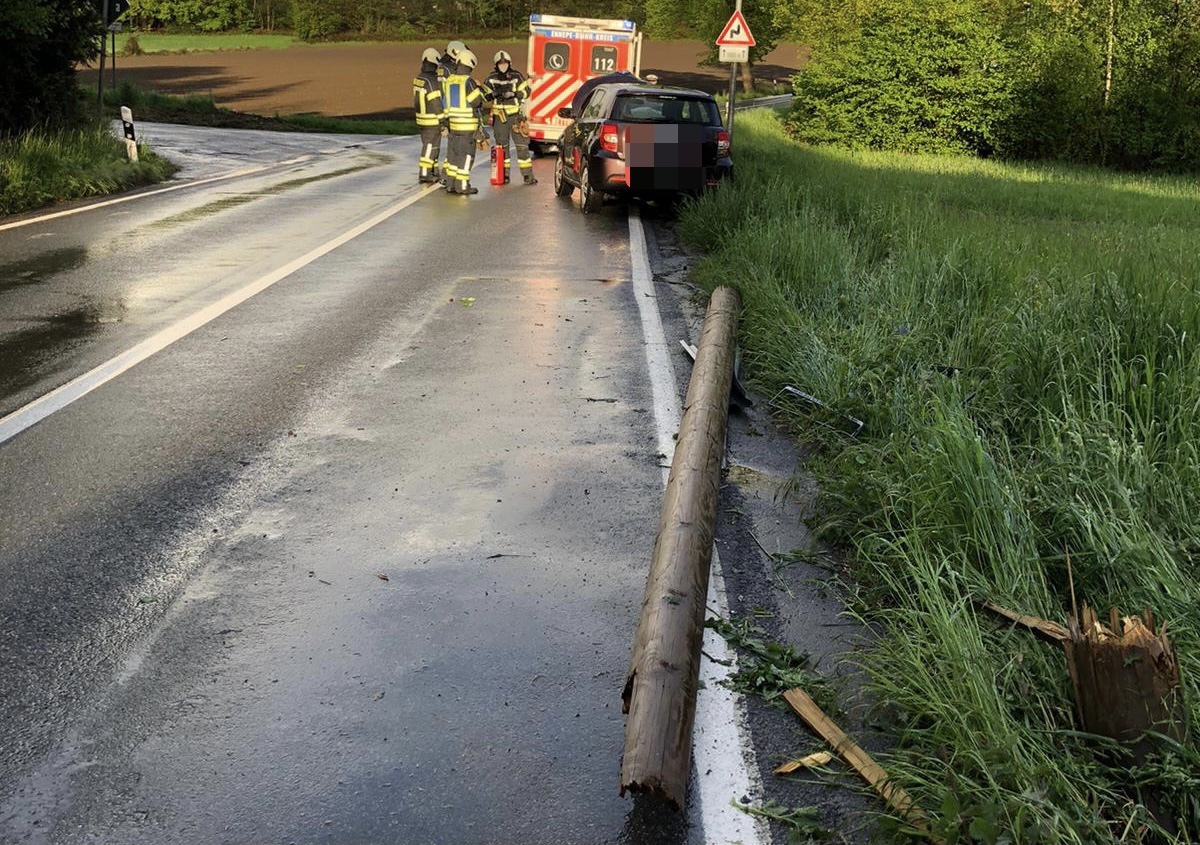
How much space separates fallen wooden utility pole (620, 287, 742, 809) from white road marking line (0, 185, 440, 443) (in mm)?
3437

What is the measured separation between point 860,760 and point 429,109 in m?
16.6

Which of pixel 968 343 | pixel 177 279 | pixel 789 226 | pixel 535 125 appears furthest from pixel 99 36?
pixel 968 343

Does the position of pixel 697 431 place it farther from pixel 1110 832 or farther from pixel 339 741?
pixel 1110 832

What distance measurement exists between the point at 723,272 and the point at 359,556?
608 cm

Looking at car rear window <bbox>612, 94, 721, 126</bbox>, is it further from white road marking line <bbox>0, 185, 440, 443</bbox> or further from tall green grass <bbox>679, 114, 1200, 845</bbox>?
tall green grass <bbox>679, 114, 1200, 845</bbox>

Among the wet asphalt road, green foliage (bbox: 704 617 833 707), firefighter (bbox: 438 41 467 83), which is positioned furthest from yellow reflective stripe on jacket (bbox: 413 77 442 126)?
green foliage (bbox: 704 617 833 707)

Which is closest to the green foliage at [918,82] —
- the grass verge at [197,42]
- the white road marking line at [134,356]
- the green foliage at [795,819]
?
the white road marking line at [134,356]

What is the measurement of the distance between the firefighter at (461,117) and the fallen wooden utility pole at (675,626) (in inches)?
514

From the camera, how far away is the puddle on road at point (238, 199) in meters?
14.7

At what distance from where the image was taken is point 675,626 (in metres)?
3.74

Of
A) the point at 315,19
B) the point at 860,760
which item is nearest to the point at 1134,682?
the point at 860,760

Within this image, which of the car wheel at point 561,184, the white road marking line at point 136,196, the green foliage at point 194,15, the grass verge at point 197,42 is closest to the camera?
the white road marking line at point 136,196

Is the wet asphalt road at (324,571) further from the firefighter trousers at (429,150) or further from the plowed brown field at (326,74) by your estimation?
the plowed brown field at (326,74)

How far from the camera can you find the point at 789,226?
10727 mm
